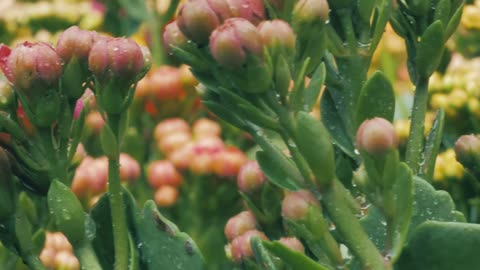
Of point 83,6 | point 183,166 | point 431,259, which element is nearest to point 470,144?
point 431,259

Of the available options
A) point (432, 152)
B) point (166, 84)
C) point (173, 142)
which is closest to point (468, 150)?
point (432, 152)

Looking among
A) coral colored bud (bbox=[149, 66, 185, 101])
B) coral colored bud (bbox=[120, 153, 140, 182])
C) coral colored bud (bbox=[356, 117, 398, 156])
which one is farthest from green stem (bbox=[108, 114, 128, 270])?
coral colored bud (bbox=[149, 66, 185, 101])

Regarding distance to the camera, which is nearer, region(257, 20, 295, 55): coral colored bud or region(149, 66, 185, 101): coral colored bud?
region(257, 20, 295, 55): coral colored bud

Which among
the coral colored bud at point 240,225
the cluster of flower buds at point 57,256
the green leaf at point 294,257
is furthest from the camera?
the cluster of flower buds at point 57,256

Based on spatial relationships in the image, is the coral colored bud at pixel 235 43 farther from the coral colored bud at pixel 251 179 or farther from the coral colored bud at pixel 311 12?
the coral colored bud at pixel 251 179

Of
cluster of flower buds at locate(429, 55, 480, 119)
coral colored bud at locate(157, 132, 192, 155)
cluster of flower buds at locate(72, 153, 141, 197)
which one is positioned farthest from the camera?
coral colored bud at locate(157, 132, 192, 155)

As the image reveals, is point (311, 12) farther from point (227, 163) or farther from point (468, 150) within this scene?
point (227, 163)

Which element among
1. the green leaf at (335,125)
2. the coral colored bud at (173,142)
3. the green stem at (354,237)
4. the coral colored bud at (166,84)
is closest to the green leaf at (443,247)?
the green stem at (354,237)

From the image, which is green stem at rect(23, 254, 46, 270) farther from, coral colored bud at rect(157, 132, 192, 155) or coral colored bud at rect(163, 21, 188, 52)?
coral colored bud at rect(157, 132, 192, 155)

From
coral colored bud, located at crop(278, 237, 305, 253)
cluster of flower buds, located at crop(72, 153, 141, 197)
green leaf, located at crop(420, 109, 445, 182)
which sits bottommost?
cluster of flower buds, located at crop(72, 153, 141, 197)
